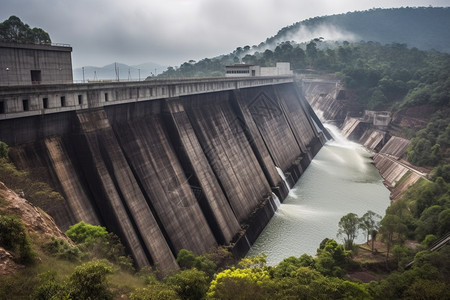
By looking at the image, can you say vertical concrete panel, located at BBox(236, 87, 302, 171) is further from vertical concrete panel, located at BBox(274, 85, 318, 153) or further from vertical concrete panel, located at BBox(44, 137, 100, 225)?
vertical concrete panel, located at BBox(44, 137, 100, 225)

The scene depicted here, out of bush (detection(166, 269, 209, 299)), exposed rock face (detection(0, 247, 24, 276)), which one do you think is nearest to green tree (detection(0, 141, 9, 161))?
exposed rock face (detection(0, 247, 24, 276))

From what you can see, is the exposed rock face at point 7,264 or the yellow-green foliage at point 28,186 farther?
the yellow-green foliage at point 28,186

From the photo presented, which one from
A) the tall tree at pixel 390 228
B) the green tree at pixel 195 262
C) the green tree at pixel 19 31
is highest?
the green tree at pixel 19 31

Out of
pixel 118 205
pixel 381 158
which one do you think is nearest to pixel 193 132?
pixel 118 205

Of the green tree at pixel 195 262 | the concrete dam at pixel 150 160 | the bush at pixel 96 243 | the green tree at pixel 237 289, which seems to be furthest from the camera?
Result: the green tree at pixel 195 262

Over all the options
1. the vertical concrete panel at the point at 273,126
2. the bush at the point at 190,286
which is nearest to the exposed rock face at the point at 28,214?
the bush at the point at 190,286

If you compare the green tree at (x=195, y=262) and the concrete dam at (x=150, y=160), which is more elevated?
the concrete dam at (x=150, y=160)

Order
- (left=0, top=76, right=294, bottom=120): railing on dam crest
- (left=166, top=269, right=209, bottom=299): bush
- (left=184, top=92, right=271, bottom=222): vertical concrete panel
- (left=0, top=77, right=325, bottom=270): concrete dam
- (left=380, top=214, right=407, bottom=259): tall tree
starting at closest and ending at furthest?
(left=166, top=269, right=209, bottom=299): bush → (left=0, top=76, right=294, bottom=120): railing on dam crest → (left=0, top=77, right=325, bottom=270): concrete dam → (left=380, top=214, right=407, bottom=259): tall tree → (left=184, top=92, right=271, bottom=222): vertical concrete panel

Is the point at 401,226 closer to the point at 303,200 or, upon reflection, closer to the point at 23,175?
the point at 303,200

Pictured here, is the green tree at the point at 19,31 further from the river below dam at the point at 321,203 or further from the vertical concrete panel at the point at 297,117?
the vertical concrete panel at the point at 297,117
